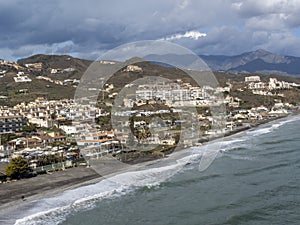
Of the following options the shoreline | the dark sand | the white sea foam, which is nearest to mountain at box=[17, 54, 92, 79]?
the shoreline

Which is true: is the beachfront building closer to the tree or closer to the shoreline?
the shoreline

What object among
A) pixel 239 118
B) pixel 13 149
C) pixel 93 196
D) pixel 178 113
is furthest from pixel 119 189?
pixel 239 118

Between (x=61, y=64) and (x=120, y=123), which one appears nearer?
(x=120, y=123)

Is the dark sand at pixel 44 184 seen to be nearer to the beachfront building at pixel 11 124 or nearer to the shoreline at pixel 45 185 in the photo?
the shoreline at pixel 45 185

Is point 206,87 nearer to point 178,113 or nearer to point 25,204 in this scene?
point 178,113

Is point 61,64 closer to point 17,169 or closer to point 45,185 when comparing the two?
point 17,169

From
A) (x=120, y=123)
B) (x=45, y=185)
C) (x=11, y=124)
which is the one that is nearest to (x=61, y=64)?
(x=11, y=124)
